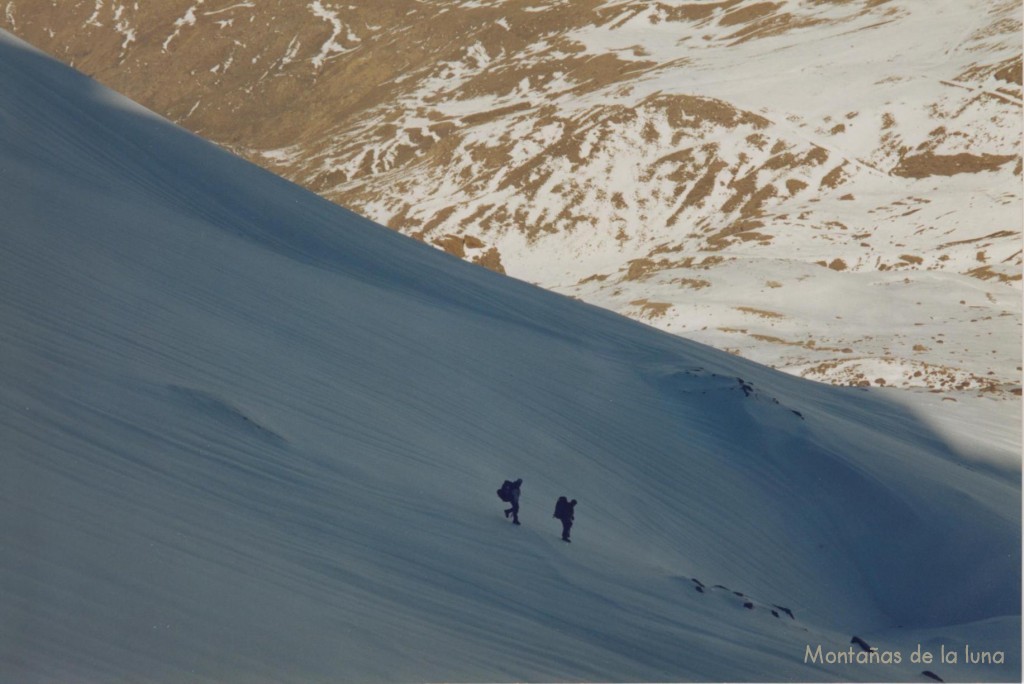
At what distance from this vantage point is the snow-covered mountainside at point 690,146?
3850 centimetres

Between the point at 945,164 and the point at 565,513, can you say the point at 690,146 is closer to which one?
the point at 945,164

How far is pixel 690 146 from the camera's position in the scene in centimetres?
6456

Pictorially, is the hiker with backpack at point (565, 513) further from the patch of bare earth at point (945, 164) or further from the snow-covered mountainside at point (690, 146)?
Answer: the patch of bare earth at point (945, 164)

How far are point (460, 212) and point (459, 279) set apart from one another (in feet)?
149

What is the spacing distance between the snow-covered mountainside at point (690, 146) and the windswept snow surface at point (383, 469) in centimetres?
1428

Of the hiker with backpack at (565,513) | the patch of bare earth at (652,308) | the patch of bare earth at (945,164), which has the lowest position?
the patch of bare earth at (652,308)

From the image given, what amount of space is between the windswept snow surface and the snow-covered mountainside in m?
14.3

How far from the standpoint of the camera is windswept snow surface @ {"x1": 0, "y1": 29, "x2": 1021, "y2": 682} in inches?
197

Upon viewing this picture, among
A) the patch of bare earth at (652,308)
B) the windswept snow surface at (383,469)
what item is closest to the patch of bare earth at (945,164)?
the patch of bare earth at (652,308)

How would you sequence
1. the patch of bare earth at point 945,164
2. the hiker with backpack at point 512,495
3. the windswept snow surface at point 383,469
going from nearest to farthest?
the windswept snow surface at point 383,469 < the hiker with backpack at point 512,495 < the patch of bare earth at point 945,164

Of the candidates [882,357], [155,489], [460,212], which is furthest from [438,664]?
[460,212]

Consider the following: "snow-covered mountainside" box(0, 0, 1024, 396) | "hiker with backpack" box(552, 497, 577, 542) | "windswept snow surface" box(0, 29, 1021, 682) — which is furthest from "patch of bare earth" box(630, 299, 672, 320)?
"hiker with backpack" box(552, 497, 577, 542)

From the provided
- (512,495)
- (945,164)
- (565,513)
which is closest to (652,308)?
(945,164)

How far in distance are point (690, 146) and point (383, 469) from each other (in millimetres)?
58433
